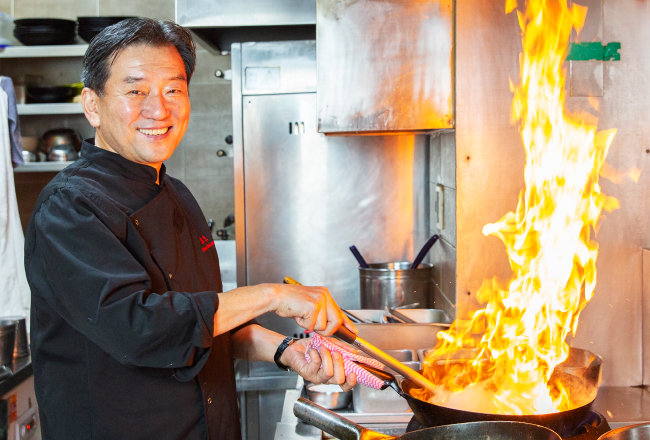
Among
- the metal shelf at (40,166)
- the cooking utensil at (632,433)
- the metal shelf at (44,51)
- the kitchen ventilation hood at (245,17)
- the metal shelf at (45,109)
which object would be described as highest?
the metal shelf at (44,51)

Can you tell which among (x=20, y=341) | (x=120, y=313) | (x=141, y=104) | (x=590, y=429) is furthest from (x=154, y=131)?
(x=20, y=341)

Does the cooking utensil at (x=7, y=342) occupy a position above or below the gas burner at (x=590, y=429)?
below

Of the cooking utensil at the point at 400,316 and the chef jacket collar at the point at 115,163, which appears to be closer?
the chef jacket collar at the point at 115,163

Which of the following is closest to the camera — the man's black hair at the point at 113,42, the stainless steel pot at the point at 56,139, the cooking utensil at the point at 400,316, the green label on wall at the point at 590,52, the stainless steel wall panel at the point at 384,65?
the man's black hair at the point at 113,42

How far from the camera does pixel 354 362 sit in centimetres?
143

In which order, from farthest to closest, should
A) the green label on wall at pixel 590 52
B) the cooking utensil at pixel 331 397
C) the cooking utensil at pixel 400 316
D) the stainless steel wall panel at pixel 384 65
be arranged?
the cooking utensil at pixel 400 316, the stainless steel wall panel at pixel 384 65, the green label on wall at pixel 590 52, the cooking utensil at pixel 331 397

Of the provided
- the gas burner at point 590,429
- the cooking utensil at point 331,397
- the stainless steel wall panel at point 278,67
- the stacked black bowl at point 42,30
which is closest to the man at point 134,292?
the cooking utensil at point 331,397

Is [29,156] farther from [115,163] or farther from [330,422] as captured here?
[330,422]

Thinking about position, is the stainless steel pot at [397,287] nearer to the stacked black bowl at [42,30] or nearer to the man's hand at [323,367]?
the man's hand at [323,367]

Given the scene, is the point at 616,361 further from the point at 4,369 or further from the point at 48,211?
the point at 4,369

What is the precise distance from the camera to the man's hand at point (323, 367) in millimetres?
1424

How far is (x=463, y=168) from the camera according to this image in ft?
6.94

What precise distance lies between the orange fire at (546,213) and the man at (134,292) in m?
0.66

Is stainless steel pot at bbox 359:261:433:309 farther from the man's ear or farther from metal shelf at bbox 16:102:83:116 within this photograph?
metal shelf at bbox 16:102:83:116
